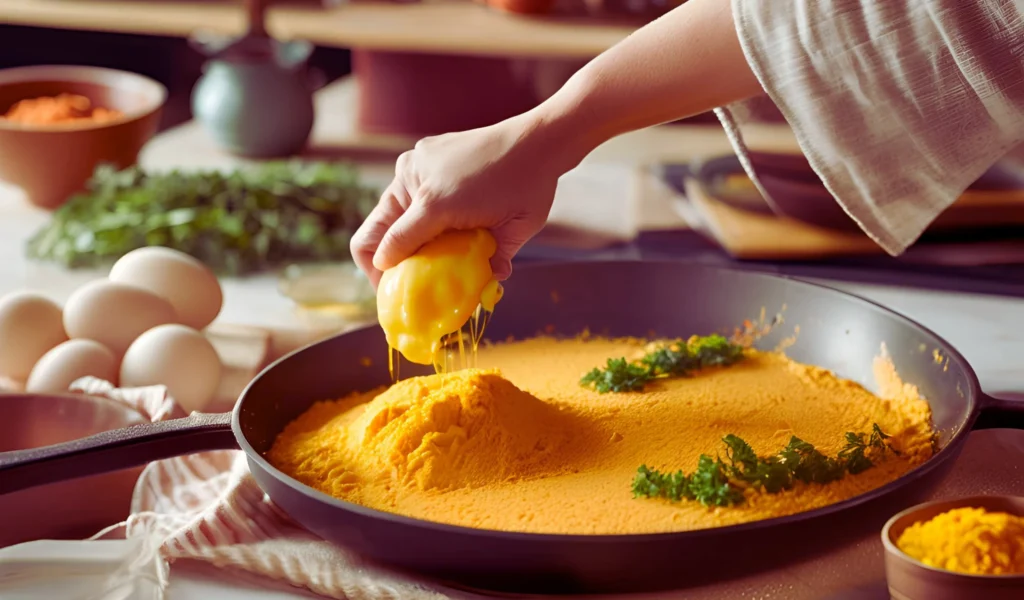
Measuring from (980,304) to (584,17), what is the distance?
4.32 feet

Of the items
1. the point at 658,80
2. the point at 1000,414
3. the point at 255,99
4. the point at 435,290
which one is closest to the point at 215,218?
the point at 255,99

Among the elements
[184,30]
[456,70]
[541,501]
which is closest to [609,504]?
[541,501]

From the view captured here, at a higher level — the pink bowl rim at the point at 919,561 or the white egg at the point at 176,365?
the pink bowl rim at the point at 919,561

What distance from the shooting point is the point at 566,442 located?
3.49ft

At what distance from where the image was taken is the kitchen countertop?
3.14 ft

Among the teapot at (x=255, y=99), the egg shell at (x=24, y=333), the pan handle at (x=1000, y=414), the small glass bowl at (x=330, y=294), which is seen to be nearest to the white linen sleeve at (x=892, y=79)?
the pan handle at (x=1000, y=414)

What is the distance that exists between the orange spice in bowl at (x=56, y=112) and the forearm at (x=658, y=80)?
53.9 inches

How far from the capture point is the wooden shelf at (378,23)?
2.54 metres

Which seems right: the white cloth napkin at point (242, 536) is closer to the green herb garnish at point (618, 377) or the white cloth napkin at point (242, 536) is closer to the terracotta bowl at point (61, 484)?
the terracotta bowl at point (61, 484)

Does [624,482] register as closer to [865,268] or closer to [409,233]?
[409,233]

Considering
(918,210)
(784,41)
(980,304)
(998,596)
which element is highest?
(784,41)

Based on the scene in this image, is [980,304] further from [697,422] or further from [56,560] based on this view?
[56,560]

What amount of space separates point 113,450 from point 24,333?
54cm

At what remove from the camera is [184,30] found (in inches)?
111
